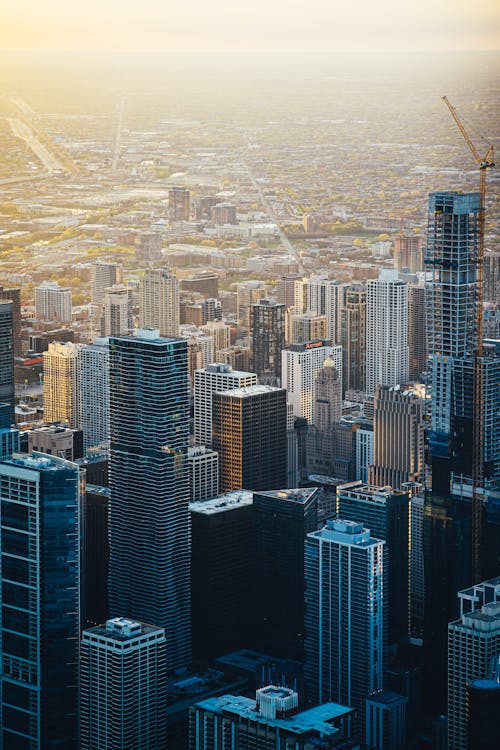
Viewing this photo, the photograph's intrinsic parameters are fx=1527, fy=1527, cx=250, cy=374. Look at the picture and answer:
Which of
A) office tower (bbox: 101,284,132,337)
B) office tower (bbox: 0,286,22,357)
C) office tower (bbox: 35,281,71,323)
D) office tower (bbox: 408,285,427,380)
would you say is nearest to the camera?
office tower (bbox: 408,285,427,380)

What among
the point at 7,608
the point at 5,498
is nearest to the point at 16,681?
the point at 7,608

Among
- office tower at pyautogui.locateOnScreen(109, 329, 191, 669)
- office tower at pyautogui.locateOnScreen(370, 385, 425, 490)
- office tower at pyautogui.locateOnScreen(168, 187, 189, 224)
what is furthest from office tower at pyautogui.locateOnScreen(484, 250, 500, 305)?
office tower at pyautogui.locateOnScreen(168, 187, 189, 224)

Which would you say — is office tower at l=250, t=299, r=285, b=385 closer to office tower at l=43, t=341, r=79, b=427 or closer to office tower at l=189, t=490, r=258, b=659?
office tower at l=43, t=341, r=79, b=427

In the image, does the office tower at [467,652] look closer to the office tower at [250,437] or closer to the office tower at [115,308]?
the office tower at [250,437]

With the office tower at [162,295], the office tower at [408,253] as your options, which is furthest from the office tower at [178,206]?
the office tower at [408,253]

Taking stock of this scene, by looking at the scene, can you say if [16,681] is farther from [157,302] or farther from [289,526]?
[157,302]

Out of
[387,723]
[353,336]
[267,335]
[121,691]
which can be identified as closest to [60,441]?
[267,335]

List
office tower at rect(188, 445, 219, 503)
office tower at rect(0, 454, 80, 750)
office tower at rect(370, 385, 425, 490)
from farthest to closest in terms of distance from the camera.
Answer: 1. office tower at rect(370, 385, 425, 490)
2. office tower at rect(188, 445, 219, 503)
3. office tower at rect(0, 454, 80, 750)
